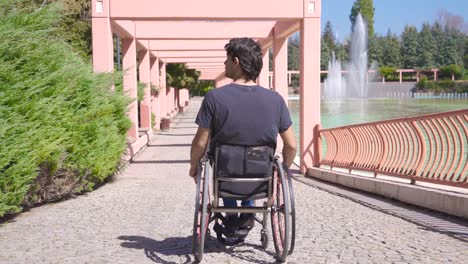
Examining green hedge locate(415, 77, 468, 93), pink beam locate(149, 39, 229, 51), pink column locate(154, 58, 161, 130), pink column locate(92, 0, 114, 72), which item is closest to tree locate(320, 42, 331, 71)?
green hedge locate(415, 77, 468, 93)

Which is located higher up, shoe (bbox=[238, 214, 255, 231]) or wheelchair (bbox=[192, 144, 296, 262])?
wheelchair (bbox=[192, 144, 296, 262])

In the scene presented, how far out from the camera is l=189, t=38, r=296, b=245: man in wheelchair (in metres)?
4.36

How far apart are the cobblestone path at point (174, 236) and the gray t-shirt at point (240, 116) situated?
102cm

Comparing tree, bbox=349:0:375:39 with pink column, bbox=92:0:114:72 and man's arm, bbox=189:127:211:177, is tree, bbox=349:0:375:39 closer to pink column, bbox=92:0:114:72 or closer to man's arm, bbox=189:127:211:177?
pink column, bbox=92:0:114:72

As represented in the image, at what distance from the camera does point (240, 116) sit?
437cm

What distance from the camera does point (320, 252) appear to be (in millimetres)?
5078

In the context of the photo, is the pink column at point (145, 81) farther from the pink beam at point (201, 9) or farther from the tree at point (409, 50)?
the tree at point (409, 50)

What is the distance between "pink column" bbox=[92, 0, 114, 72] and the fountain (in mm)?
54732

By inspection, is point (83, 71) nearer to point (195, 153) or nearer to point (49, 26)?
point (49, 26)

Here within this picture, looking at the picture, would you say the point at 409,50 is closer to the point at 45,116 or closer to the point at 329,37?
the point at 329,37

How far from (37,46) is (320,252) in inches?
163

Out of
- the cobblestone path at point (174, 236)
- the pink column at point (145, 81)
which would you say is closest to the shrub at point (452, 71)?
the pink column at point (145, 81)

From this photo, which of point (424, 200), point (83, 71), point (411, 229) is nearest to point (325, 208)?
point (424, 200)

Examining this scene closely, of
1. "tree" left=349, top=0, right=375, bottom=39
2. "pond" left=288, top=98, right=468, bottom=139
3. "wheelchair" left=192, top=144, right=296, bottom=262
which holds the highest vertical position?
"tree" left=349, top=0, right=375, bottom=39
